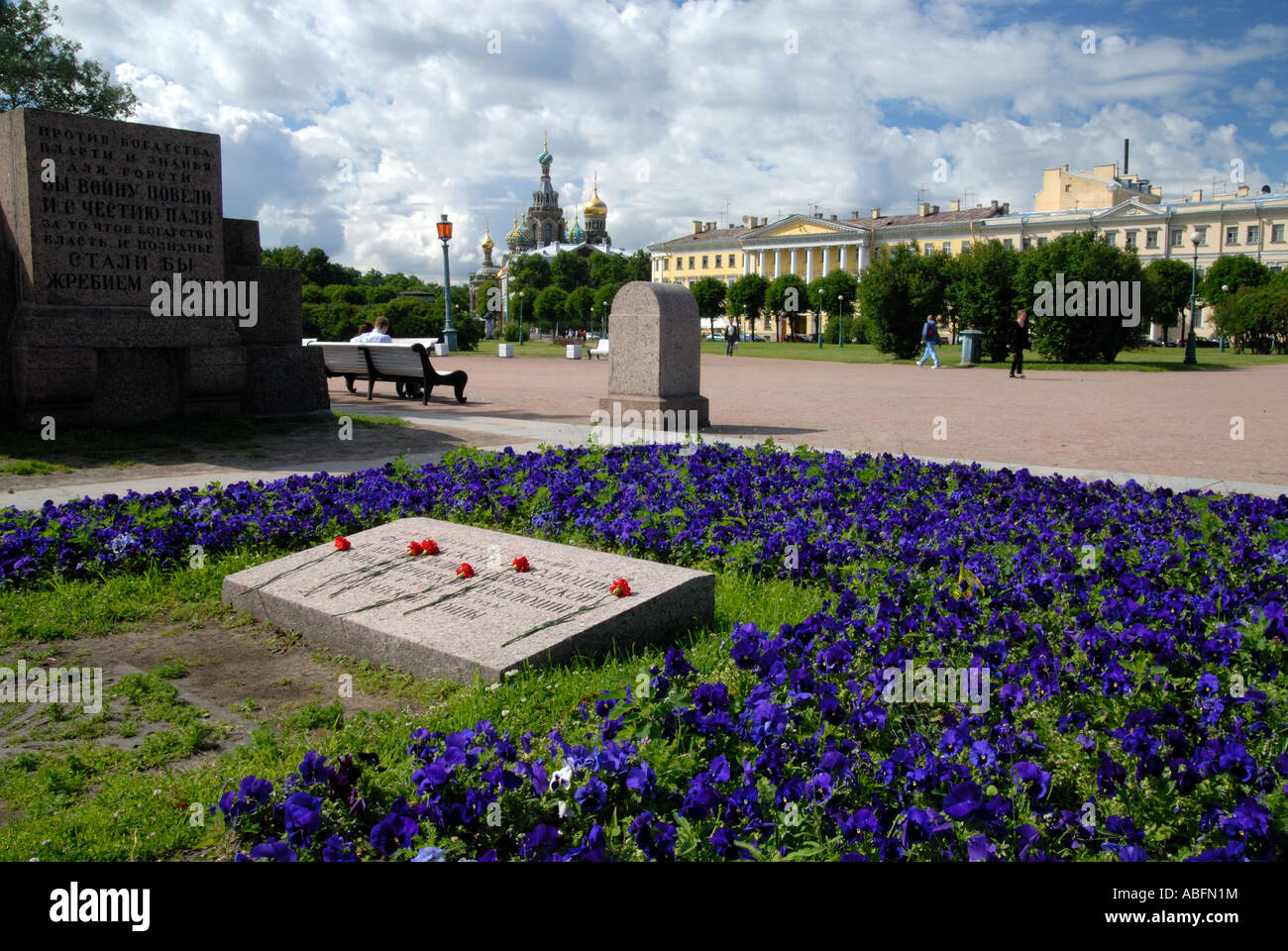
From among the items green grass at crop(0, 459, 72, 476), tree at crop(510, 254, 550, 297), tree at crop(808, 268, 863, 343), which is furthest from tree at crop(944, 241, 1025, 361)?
tree at crop(510, 254, 550, 297)

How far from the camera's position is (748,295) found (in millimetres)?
87750

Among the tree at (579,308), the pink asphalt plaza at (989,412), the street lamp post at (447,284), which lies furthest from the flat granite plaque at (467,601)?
the tree at (579,308)

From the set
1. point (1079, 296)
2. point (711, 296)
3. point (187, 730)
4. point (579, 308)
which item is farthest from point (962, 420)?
point (579, 308)

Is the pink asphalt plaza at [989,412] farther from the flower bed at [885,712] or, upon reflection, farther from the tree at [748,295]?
the tree at [748,295]

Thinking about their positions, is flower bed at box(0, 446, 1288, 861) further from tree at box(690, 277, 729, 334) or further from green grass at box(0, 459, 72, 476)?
tree at box(690, 277, 729, 334)

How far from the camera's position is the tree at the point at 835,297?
238ft

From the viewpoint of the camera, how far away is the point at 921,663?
11.4ft

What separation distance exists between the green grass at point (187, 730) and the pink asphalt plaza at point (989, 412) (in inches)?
226

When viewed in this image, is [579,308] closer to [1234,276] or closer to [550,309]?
[550,309]

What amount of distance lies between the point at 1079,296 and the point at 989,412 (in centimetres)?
1792

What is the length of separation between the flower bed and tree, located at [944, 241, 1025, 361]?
27875 mm

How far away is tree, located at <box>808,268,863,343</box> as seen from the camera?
72688mm
